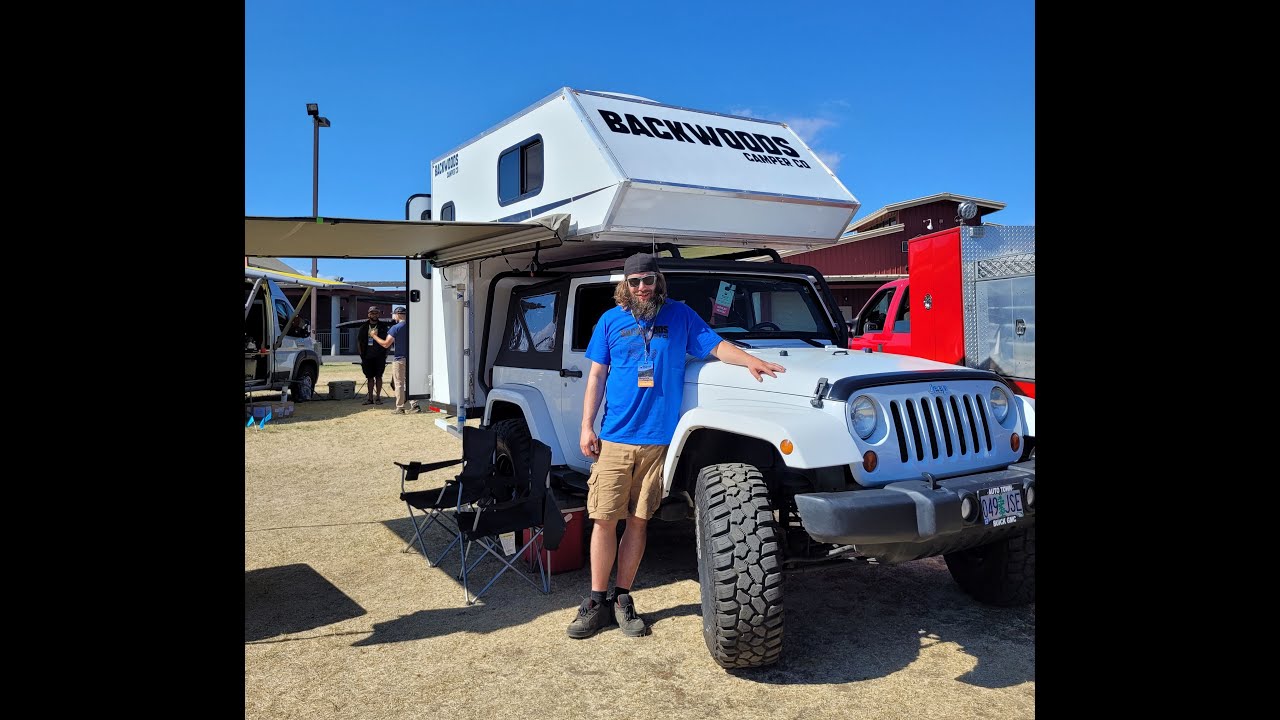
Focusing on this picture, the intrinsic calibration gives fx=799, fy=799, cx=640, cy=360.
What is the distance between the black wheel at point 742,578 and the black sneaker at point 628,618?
0.52 meters

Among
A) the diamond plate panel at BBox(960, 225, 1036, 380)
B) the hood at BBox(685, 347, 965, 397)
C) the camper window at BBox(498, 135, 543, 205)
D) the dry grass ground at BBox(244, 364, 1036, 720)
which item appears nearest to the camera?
the dry grass ground at BBox(244, 364, 1036, 720)

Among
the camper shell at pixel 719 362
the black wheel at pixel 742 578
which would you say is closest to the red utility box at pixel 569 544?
the camper shell at pixel 719 362

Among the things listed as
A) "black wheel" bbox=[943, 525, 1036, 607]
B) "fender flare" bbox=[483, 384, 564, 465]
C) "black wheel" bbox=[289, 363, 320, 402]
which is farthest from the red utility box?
"black wheel" bbox=[289, 363, 320, 402]

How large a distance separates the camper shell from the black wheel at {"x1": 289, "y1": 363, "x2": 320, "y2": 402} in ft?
27.5

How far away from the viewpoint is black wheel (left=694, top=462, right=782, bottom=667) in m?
3.29

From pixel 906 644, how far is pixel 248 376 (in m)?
11.5

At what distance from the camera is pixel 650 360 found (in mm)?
3883

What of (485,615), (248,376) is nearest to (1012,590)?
(485,615)

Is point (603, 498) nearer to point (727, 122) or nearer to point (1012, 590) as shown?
point (1012, 590)

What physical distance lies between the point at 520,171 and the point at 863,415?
331 centimetres

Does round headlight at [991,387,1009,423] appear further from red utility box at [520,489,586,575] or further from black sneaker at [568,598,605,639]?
red utility box at [520,489,586,575]

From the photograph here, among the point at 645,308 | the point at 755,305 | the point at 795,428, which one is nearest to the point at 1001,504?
the point at 795,428
